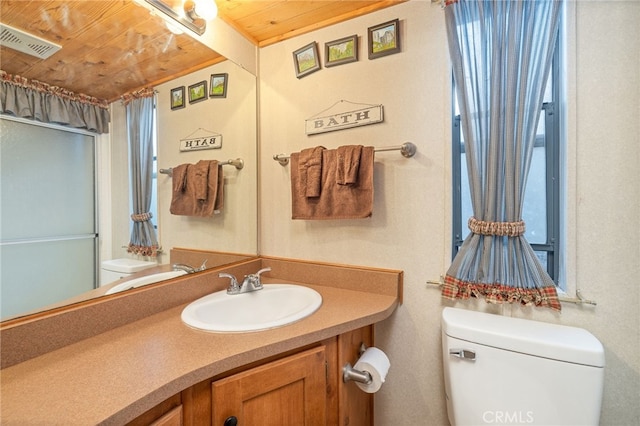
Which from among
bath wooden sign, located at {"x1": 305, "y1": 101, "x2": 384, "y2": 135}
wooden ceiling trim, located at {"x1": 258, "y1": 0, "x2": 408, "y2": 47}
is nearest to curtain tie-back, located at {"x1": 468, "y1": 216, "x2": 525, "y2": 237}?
bath wooden sign, located at {"x1": 305, "y1": 101, "x2": 384, "y2": 135}

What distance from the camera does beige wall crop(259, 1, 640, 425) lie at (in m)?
0.91

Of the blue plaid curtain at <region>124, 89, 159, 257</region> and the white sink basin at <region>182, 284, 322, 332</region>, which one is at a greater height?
the blue plaid curtain at <region>124, 89, 159, 257</region>

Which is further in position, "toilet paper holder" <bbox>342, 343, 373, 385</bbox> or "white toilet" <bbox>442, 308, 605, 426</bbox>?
"toilet paper holder" <bbox>342, 343, 373, 385</bbox>

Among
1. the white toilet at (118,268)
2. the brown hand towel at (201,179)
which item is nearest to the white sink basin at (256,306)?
the white toilet at (118,268)

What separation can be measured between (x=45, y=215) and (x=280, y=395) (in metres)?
0.86

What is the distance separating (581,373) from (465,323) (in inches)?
12.6

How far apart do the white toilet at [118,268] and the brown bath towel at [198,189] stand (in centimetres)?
27

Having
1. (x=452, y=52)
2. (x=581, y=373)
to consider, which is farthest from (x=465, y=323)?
(x=452, y=52)

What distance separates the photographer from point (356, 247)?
4.28 feet

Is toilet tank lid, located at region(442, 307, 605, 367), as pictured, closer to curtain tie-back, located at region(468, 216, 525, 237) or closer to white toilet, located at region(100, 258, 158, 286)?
curtain tie-back, located at region(468, 216, 525, 237)

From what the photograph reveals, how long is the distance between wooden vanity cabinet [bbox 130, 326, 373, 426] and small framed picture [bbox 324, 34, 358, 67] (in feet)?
4.00

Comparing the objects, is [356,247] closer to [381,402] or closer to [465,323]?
[465,323]

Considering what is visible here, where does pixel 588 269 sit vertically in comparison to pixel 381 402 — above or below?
above

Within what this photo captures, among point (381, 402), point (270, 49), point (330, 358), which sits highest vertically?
point (270, 49)
